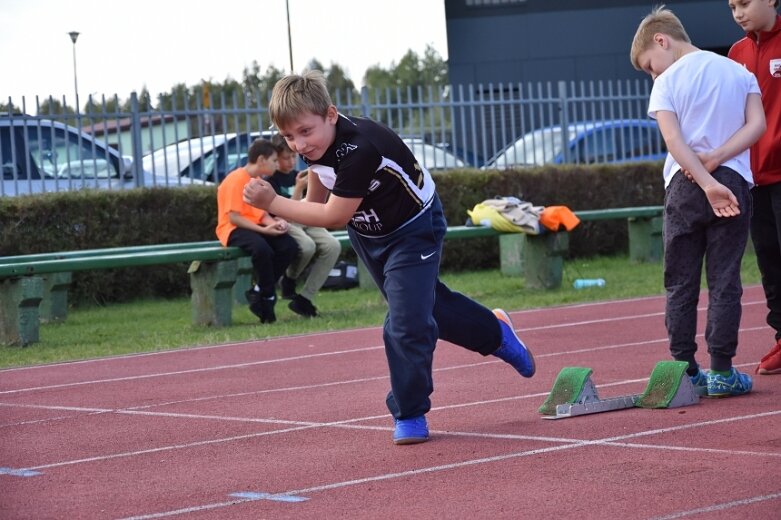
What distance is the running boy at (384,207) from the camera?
18.8 feet

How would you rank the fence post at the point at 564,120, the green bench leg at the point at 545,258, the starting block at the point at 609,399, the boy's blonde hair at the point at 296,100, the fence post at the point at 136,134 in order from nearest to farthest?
the boy's blonde hair at the point at 296,100 < the starting block at the point at 609,399 < the green bench leg at the point at 545,258 < the fence post at the point at 136,134 < the fence post at the point at 564,120

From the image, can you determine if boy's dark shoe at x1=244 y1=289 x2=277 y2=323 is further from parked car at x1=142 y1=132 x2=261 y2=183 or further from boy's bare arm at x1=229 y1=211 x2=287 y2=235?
parked car at x1=142 y1=132 x2=261 y2=183

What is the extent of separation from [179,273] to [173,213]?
0.68m

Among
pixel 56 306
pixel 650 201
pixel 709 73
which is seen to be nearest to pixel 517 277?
pixel 650 201

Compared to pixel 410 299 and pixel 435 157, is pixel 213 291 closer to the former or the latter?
pixel 435 157

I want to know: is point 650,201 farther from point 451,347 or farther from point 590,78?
point 590,78

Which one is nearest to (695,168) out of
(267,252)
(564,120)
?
(267,252)

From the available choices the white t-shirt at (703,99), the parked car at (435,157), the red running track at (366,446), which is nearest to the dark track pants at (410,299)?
the red running track at (366,446)

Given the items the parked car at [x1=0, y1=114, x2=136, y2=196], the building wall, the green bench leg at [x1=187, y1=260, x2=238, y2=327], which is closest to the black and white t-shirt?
the green bench leg at [x1=187, y1=260, x2=238, y2=327]

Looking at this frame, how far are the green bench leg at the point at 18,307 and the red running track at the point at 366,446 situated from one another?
5.38ft

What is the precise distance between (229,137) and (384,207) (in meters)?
10.9

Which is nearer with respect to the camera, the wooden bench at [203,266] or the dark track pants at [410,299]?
the dark track pants at [410,299]

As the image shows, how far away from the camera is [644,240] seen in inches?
659

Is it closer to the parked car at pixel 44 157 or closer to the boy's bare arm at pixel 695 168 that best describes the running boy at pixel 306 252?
the parked car at pixel 44 157
